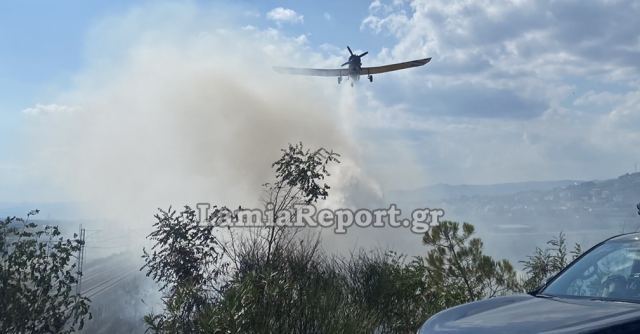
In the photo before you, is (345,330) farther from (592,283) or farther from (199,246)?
(199,246)

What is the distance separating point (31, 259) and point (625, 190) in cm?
2597

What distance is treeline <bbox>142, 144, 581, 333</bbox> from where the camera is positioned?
16.4 ft

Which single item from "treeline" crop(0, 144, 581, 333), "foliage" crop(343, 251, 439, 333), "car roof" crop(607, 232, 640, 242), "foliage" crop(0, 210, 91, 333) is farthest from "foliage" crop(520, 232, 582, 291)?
"foliage" crop(0, 210, 91, 333)

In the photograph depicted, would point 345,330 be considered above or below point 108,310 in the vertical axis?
above

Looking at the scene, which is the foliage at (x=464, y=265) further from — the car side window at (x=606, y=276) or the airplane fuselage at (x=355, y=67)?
the airplane fuselage at (x=355, y=67)

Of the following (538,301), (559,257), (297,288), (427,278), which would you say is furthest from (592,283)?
(559,257)

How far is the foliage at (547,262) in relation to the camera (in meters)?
10.7

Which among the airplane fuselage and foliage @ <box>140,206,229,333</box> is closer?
foliage @ <box>140,206,229,333</box>

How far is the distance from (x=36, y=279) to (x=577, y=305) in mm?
5990

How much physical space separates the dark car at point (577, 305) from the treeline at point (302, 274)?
1.46 metres

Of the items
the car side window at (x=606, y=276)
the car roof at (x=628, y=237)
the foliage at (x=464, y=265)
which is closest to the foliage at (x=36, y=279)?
the car side window at (x=606, y=276)

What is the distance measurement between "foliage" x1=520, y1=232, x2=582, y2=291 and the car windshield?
613 cm

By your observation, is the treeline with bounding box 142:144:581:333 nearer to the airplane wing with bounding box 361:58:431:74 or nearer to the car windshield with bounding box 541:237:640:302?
the car windshield with bounding box 541:237:640:302

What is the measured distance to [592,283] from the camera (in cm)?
439
